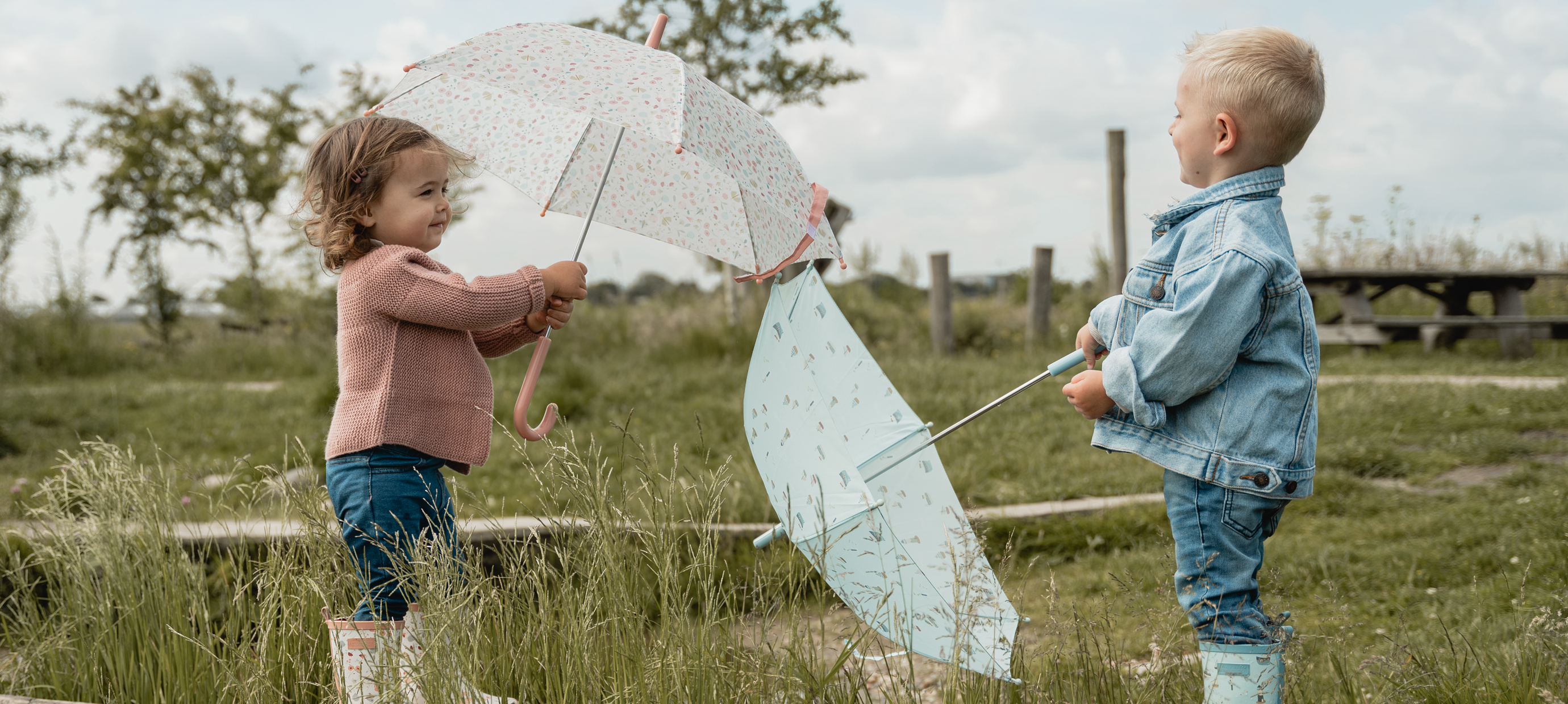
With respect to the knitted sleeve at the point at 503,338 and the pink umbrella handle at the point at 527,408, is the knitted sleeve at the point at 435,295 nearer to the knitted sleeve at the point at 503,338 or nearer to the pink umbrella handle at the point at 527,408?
the pink umbrella handle at the point at 527,408

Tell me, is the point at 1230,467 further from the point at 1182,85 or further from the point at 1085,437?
the point at 1085,437

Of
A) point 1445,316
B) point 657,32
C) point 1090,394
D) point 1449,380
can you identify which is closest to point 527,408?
point 657,32

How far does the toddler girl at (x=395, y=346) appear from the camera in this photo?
229cm

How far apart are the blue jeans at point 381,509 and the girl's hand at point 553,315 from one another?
0.41 meters

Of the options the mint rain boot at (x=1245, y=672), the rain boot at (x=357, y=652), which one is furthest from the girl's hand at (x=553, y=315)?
the mint rain boot at (x=1245, y=672)

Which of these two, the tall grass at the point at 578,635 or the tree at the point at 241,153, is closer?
the tall grass at the point at 578,635

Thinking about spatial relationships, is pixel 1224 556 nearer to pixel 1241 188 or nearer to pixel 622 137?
pixel 1241 188

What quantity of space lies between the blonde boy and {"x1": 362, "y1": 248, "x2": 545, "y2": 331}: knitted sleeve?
4.15 feet

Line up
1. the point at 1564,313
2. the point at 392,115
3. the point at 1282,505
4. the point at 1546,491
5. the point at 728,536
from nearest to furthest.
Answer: the point at 1282,505 < the point at 392,115 < the point at 728,536 < the point at 1546,491 < the point at 1564,313

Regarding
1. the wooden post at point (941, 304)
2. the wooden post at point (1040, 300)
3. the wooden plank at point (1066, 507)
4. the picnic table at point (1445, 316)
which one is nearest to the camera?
the wooden plank at point (1066, 507)

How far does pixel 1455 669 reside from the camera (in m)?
2.20

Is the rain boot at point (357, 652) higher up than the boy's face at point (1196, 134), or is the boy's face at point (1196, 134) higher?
the boy's face at point (1196, 134)

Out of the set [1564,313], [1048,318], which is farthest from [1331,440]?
[1564,313]

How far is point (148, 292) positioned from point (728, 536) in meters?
14.0
